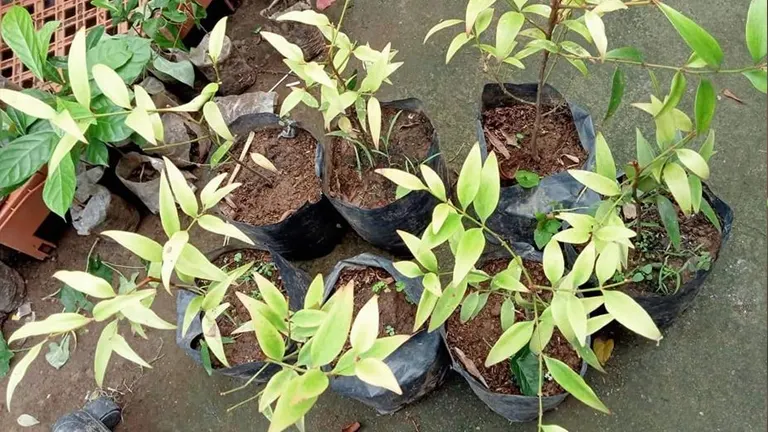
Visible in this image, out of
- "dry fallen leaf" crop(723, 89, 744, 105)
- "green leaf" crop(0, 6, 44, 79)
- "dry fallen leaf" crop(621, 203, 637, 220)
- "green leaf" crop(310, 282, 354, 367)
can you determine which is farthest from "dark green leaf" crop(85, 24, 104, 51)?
"dry fallen leaf" crop(723, 89, 744, 105)

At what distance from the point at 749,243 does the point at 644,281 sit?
473 millimetres

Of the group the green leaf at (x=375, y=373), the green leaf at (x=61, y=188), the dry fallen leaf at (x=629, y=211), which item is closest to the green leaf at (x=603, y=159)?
the dry fallen leaf at (x=629, y=211)

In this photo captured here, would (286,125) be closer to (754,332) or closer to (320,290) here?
(320,290)

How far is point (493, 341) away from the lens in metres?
1.66

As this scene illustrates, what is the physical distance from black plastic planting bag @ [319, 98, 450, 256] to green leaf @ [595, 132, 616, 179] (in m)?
0.57

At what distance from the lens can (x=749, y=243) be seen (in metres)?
1.86

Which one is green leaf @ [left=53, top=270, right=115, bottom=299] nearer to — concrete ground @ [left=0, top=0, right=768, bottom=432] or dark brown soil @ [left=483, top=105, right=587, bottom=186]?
concrete ground @ [left=0, top=0, right=768, bottom=432]

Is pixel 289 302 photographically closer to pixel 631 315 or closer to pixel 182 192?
pixel 182 192

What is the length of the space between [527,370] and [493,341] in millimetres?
127

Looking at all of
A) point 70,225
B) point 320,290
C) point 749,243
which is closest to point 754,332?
point 749,243

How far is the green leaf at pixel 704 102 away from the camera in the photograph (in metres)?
1.05

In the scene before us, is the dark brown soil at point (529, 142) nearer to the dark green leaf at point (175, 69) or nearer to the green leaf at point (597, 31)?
the green leaf at point (597, 31)

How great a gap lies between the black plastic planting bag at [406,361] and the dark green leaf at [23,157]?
0.84m

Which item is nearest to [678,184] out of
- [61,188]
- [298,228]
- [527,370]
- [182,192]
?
[527,370]
